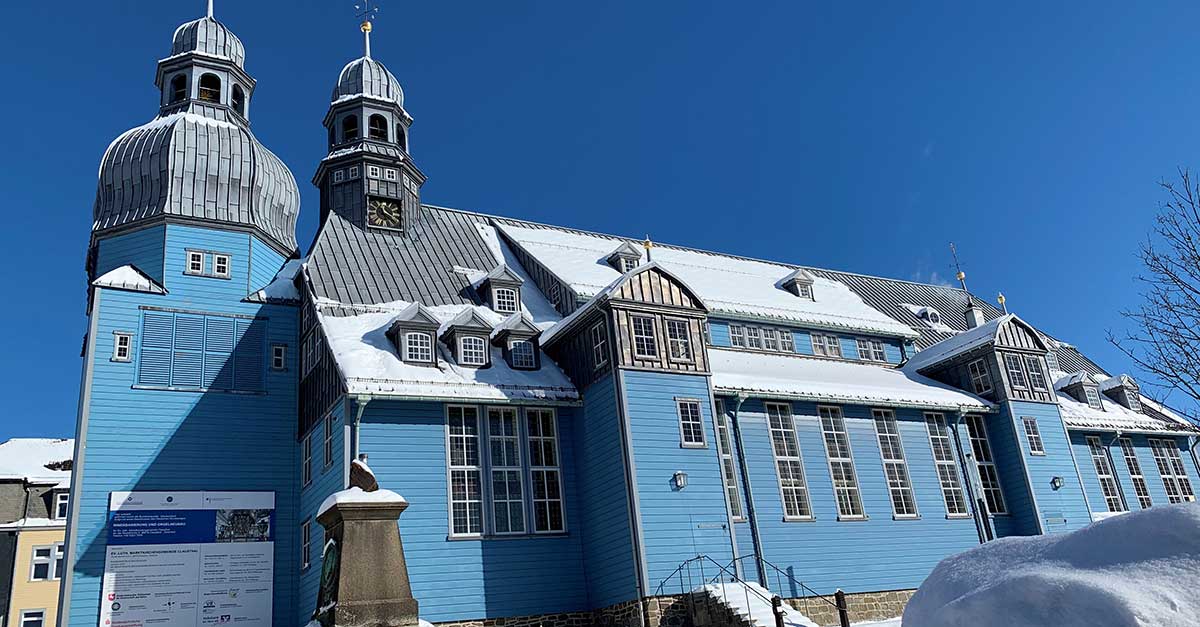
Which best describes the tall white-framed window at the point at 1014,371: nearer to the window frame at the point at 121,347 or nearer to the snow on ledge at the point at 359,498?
the snow on ledge at the point at 359,498

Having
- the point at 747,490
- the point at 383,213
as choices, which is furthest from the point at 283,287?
the point at 747,490

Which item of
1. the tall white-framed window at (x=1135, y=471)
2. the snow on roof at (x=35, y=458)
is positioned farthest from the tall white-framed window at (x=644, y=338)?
the snow on roof at (x=35, y=458)

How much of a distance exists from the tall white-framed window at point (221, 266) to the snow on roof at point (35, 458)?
1698 centimetres

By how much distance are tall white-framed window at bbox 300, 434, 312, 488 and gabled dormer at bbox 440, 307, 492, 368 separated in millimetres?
4532

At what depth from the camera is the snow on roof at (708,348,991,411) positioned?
25797 mm

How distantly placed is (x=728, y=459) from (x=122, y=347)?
16.3 metres

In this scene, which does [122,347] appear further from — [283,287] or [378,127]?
[378,127]

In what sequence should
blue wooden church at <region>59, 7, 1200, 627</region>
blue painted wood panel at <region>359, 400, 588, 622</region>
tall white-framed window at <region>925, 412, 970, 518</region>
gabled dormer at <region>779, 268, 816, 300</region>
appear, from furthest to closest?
1. gabled dormer at <region>779, 268, 816, 300</region>
2. tall white-framed window at <region>925, 412, 970, 518</region>
3. blue wooden church at <region>59, 7, 1200, 627</region>
4. blue painted wood panel at <region>359, 400, 588, 622</region>

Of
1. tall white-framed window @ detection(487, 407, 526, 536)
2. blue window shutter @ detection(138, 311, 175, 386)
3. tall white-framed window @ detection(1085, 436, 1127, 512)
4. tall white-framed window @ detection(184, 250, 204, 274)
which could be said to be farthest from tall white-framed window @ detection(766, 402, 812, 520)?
tall white-framed window @ detection(184, 250, 204, 274)

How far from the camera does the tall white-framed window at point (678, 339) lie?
78.0 feet

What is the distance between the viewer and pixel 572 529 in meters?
22.7

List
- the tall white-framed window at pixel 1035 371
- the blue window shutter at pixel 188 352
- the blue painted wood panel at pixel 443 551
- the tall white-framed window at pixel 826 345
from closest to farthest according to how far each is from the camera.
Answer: the blue painted wood panel at pixel 443 551
the blue window shutter at pixel 188 352
the tall white-framed window at pixel 1035 371
the tall white-framed window at pixel 826 345

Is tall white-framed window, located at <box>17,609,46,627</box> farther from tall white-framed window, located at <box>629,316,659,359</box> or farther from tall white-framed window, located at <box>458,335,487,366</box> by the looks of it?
tall white-framed window, located at <box>629,316,659,359</box>

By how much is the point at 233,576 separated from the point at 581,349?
10418mm
